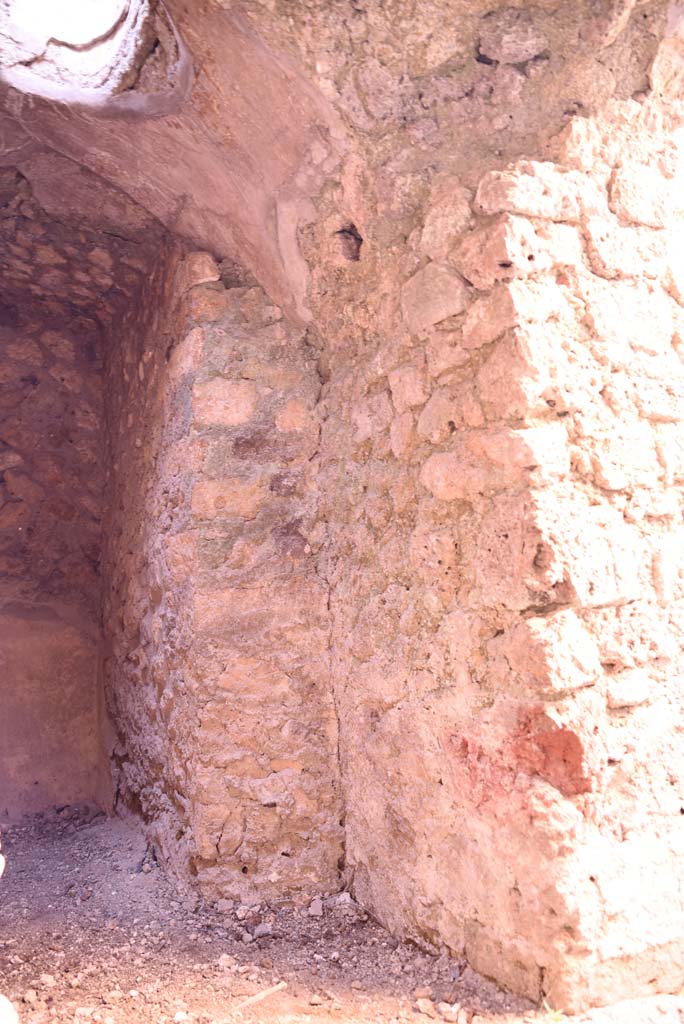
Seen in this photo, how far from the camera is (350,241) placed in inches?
79.7

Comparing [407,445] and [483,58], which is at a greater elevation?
[483,58]

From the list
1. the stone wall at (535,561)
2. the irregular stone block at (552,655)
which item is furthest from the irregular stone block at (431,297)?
the irregular stone block at (552,655)

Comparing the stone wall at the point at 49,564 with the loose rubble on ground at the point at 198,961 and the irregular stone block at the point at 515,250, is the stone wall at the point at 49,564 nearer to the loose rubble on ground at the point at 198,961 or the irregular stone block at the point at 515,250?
the loose rubble on ground at the point at 198,961

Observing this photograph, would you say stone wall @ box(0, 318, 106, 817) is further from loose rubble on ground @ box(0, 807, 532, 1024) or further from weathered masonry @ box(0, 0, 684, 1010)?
loose rubble on ground @ box(0, 807, 532, 1024)

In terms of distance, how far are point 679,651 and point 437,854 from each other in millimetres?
639

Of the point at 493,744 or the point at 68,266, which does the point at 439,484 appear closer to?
the point at 493,744

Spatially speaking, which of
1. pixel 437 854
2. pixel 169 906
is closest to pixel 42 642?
pixel 169 906

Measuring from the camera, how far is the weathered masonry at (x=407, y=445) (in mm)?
1538

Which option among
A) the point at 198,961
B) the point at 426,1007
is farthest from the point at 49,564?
the point at 426,1007

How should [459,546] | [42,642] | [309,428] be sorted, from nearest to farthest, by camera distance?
[459,546]
[309,428]
[42,642]

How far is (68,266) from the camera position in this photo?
2.83 m

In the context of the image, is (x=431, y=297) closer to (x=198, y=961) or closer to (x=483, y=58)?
(x=483, y=58)

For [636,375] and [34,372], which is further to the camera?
[34,372]

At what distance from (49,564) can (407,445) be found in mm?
1834
